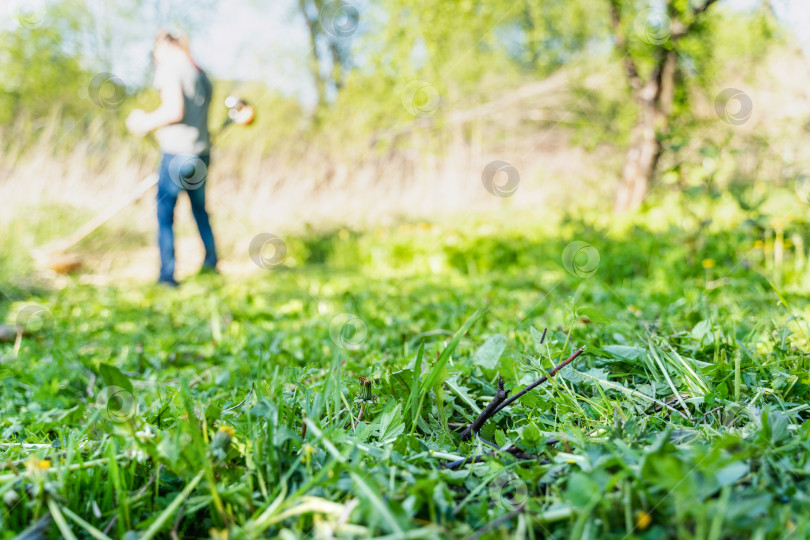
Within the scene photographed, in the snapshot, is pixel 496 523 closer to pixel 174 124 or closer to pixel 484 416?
pixel 484 416

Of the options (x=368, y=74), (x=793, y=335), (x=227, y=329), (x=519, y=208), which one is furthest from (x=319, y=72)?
(x=793, y=335)

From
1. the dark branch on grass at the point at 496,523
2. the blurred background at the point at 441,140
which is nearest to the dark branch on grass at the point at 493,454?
the dark branch on grass at the point at 496,523

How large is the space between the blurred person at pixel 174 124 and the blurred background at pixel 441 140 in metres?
0.89

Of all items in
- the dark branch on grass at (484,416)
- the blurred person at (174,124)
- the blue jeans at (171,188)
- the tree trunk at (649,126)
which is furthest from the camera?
the tree trunk at (649,126)

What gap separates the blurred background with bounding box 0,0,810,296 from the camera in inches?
193

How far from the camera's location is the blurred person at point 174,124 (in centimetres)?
427

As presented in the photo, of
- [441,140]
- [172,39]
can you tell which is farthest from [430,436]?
[441,140]

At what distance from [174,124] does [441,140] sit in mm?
4767

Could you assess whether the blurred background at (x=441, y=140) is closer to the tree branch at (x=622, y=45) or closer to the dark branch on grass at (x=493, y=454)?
the tree branch at (x=622, y=45)

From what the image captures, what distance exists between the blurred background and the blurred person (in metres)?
0.89

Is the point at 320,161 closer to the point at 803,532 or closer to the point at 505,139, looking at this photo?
the point at 505,139

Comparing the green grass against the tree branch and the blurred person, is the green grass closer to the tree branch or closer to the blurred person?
the blurred person

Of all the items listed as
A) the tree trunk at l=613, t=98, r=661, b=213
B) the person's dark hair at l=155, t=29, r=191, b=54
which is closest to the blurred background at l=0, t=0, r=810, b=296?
the tree trunk at l=613, t=98, r=661, b=213

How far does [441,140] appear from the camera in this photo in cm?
841
